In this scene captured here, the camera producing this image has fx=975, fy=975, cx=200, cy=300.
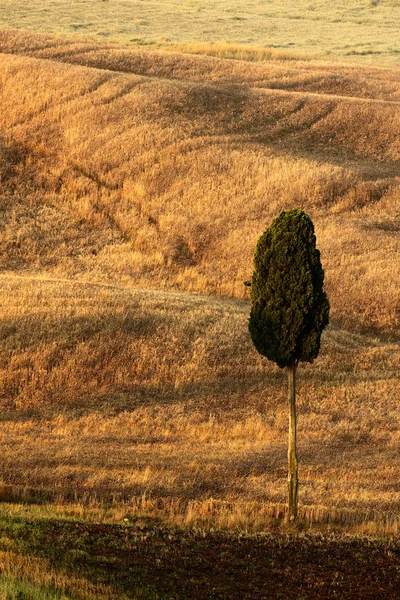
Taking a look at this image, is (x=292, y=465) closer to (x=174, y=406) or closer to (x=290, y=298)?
(x=290, y=298)

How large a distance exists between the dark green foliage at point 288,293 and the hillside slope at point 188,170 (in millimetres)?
15589

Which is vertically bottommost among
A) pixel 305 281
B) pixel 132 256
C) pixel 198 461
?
pixel 132 256

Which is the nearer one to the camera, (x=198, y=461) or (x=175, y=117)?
(x=198, y=461)

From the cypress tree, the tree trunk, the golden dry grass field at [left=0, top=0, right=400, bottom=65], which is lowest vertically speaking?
the golden dry grass field at [left=0, top=0, right=400, bottom=65]

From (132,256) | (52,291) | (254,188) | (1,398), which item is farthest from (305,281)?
(254,188)

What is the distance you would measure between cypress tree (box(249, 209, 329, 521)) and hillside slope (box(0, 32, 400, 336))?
15595 millimetres

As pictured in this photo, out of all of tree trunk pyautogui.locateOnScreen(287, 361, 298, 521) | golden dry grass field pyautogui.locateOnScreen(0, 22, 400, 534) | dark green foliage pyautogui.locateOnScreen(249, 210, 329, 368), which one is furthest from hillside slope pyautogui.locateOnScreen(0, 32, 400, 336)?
tree trunk pyautogui.locateOnScreen(287, 361, 298, 521)

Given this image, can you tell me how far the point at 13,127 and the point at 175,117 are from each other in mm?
8383

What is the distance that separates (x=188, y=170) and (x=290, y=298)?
28329 mm

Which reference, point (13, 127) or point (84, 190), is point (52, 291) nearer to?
point (84, 190)

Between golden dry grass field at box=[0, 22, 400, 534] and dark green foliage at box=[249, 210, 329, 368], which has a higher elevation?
dark green foliage at box=[249, 210, 329, 368]

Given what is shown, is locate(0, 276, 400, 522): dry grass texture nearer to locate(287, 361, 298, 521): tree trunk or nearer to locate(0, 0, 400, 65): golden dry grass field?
locate(287, 361, 298, 521): tree trunk

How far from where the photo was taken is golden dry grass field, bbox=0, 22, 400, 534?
2172 cm

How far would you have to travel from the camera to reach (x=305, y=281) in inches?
740
